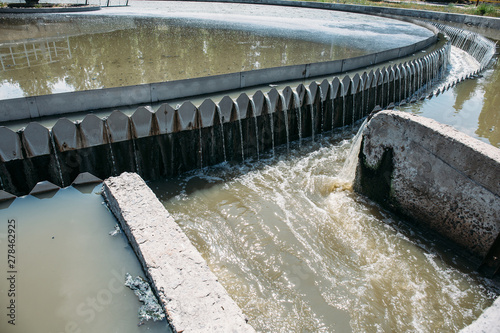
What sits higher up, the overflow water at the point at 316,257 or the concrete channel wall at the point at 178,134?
the concrete channel wall at the point at 178,134

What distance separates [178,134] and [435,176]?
559 centimetres

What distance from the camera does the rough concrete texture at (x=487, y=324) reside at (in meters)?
3.44

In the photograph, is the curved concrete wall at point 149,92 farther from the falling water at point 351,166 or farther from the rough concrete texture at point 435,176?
the rough concrete texture at point 435,176

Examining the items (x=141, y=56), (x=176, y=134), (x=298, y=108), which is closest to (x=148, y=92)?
(x=176, y=134)

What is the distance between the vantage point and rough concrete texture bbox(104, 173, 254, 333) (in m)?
3.42

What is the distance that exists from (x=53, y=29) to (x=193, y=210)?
20.6 meters

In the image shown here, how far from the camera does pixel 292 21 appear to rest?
27.4 metres

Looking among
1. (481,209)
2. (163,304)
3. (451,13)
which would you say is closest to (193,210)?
(163,304)

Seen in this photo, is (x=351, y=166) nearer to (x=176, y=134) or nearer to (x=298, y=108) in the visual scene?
(x=298, y=108)

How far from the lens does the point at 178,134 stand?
813 cm

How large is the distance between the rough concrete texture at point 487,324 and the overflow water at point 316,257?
1111mm

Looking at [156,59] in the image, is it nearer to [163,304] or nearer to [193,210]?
[193,210]

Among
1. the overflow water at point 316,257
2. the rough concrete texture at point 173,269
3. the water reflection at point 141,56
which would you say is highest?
the water reflection at point 141,56

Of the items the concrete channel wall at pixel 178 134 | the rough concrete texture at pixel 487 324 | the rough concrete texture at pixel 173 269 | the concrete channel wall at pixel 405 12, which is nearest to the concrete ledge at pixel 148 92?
the concrete channel wall at pixel 178 134
